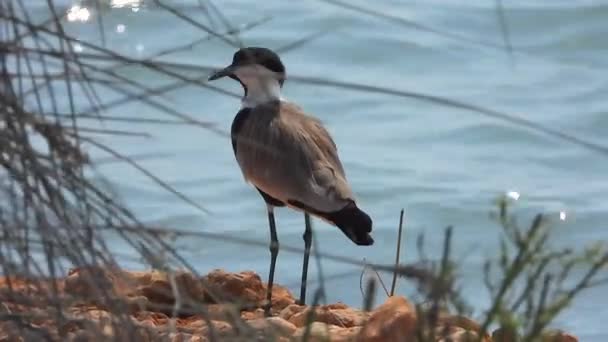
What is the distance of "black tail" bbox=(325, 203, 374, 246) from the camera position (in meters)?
6.11

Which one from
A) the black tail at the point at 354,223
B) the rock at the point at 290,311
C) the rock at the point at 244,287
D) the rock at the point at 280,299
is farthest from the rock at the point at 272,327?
the black tail at the point at 354,223

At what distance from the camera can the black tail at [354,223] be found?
240 inches

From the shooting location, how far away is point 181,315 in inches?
201

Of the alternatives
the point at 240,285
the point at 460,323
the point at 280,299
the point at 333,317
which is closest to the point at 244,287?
the point at 240,285

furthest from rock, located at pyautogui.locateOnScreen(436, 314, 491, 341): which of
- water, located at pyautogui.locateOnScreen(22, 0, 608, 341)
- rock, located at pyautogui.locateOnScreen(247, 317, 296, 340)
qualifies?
water, located at pyautogui.locateOnScreen(22, 0, 608, 341)

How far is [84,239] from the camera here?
107 inches

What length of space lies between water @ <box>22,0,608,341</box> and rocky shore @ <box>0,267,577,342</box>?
1.97 metres

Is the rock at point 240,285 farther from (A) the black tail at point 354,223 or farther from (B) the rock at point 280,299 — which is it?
(A) the black tail at point 354,223

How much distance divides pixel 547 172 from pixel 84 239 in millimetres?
7551

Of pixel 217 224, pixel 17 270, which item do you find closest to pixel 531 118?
pixel 217 224

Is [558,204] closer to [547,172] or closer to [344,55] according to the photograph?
[547,172]

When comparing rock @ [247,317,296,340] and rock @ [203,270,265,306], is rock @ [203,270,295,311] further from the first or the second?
rock @ [247,317,296,340]

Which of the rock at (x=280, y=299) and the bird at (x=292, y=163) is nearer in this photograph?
the rock at (x=280, y=299)

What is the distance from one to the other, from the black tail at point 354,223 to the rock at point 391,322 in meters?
1.90
